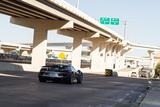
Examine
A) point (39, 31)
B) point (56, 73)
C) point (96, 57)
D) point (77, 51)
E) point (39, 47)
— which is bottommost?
point (56, 73)

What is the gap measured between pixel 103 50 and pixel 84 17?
4531cm

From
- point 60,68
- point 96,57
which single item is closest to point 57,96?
point 60,68

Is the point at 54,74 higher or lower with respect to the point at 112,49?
lower

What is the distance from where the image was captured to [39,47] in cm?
6581

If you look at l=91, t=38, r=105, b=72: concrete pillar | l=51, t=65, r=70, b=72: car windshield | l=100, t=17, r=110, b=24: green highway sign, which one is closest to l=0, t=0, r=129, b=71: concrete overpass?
l=100, t=17, r=110, b=24: green highway sign

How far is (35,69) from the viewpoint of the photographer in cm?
6209

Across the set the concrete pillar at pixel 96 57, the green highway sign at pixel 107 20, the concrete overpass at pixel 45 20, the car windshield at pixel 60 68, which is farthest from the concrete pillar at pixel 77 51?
the car windshield at pixel 60 68

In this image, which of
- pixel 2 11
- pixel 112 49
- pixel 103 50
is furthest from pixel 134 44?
pixel 2 11

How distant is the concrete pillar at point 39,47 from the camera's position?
6535cm

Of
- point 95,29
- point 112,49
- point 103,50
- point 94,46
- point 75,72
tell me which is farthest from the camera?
point 112,49

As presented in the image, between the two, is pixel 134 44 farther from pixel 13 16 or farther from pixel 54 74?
pixel 54 74

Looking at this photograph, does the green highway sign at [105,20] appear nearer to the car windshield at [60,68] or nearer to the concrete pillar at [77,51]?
the concrete pillar at [77,51]

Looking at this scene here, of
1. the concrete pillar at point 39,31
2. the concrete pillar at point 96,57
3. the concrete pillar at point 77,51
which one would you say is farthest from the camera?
the concrete pillar at point 96,57

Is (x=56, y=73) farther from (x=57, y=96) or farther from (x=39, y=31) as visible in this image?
(x=39, y=31)
